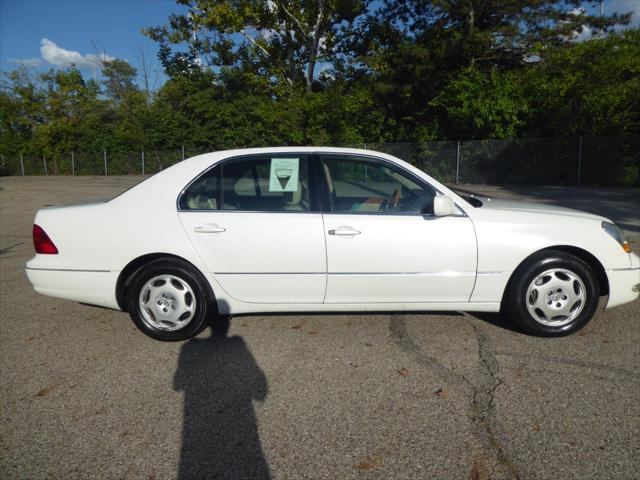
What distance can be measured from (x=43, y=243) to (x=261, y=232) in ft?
5.87

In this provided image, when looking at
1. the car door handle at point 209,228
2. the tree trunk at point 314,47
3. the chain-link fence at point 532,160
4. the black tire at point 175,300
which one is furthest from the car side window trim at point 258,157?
the tree trunk at point 314,47

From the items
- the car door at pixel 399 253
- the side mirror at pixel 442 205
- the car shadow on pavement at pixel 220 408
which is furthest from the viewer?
the car door at pixel 399 253

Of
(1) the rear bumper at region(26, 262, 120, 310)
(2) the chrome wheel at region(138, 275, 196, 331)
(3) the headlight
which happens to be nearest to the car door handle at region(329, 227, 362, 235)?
(2) the chrome wheel at region(138, 275, 196, 331)

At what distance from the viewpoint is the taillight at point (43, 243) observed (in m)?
3.82

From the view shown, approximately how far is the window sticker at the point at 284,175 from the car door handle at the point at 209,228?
0.52 meters

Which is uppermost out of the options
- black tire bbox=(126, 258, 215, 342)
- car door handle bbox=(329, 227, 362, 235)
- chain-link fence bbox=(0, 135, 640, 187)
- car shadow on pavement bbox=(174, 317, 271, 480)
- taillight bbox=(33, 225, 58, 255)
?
chain-link fence bbox=(0, 135, 640, 187)

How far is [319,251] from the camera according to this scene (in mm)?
3662

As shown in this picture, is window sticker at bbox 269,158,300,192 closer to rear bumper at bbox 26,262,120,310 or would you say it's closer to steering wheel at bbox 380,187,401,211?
steering wheel at bbox 380,187,401,211

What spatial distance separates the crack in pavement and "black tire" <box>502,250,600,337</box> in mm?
371

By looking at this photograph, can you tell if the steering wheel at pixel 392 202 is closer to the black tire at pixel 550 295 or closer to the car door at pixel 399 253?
the car door at pixel 399 253

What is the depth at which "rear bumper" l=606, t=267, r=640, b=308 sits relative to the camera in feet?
12.5

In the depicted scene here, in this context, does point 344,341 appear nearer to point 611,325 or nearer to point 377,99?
point 611,325

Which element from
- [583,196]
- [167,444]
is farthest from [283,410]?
[583,196]

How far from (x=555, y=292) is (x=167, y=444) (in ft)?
9.87
